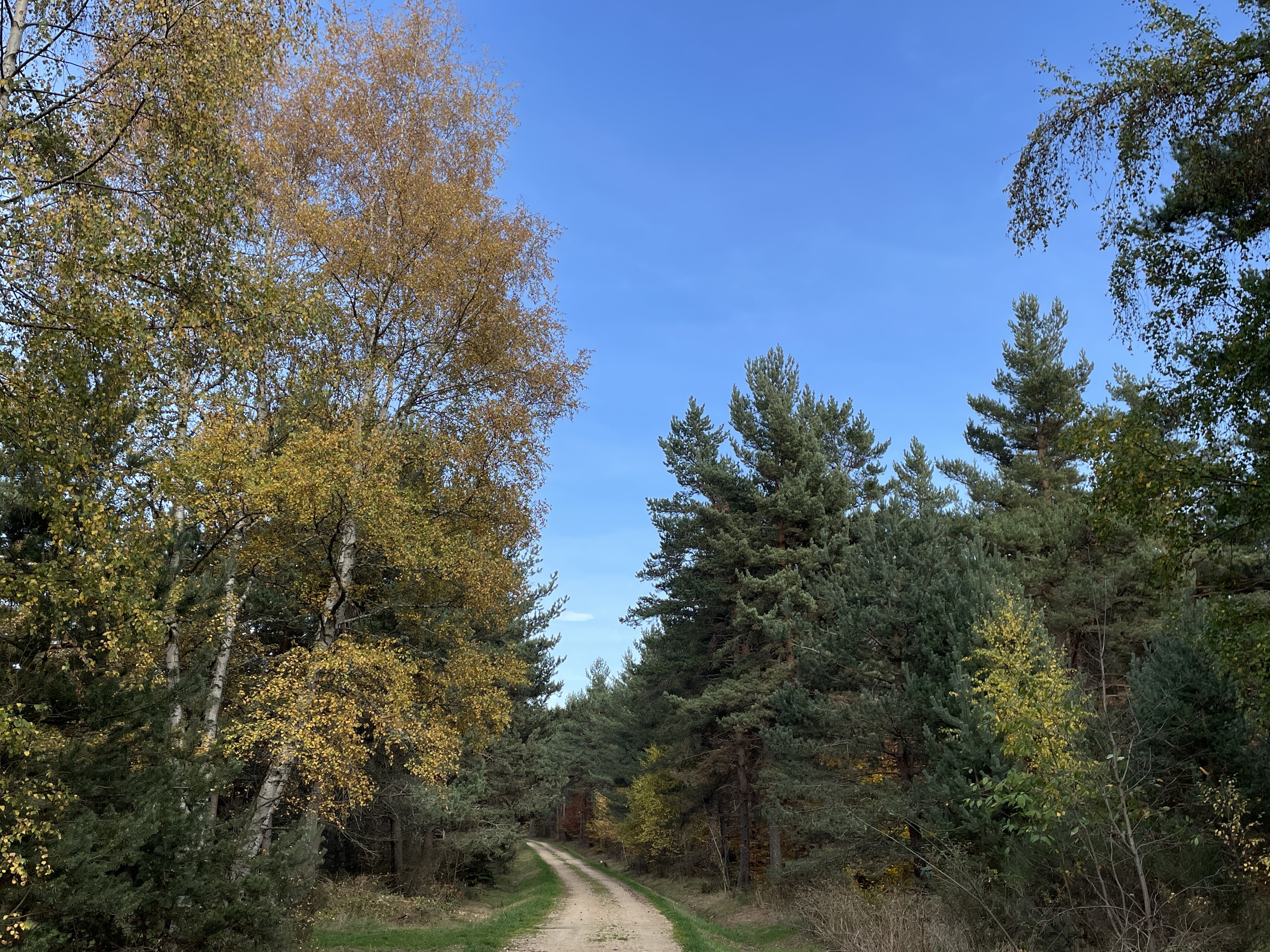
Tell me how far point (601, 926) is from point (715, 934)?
2651 millimetres

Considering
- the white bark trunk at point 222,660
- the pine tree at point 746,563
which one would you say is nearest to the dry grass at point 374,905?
the white bark trunk at point 222,660

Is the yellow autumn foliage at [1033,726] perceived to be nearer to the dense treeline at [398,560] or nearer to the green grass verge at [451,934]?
the dense treeline at [398,560]

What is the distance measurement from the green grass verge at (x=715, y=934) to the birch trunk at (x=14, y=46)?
14.2 meters

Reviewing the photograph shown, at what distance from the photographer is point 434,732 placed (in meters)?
10.0

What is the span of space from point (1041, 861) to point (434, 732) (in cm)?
816

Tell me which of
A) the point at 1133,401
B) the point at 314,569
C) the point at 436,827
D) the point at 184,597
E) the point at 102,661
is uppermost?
the point at 1133,401

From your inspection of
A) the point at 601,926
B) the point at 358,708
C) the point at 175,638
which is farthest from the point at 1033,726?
the point at 601,926

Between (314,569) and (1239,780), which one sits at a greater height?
(314,569)

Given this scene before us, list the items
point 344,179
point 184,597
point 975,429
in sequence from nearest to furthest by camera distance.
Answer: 1. point 184,597
2. point 344,179
3. point 975,429

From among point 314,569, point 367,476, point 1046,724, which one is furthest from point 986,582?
point 314,569

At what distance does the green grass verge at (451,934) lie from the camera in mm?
11656

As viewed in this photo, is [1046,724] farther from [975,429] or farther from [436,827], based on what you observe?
[975,429]

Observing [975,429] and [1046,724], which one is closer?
[1046,724]

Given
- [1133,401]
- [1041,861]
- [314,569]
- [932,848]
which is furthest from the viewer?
[1133,401]
